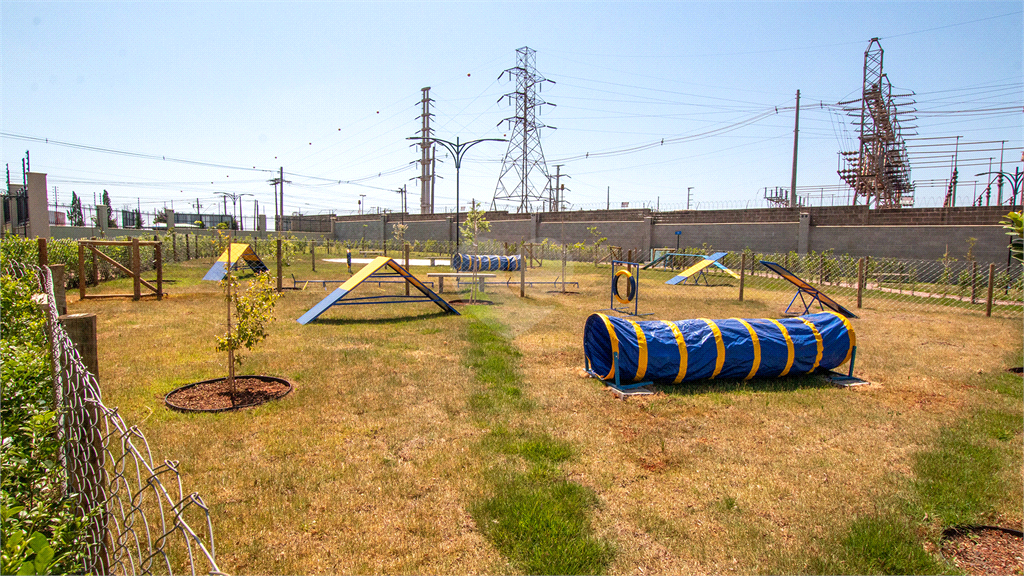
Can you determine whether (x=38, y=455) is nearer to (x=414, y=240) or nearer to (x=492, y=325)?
(x=492, y=325)

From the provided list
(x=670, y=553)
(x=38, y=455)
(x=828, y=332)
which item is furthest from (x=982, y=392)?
(x=38, y=455)

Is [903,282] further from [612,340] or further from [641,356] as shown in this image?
[612,340]

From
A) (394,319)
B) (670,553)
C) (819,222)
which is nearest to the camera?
(670,553)

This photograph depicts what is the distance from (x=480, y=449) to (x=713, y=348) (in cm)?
388

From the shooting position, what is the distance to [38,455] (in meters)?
2.64

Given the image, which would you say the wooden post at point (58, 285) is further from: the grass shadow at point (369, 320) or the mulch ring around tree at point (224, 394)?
the grass shadow at point (369, 320)

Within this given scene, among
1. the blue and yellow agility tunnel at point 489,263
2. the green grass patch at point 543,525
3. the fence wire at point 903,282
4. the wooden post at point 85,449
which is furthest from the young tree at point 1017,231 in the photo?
the blue and yellow agility tunnel at point 489,263

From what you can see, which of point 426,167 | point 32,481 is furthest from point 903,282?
point 426,167

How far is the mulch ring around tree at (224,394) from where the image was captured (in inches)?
249

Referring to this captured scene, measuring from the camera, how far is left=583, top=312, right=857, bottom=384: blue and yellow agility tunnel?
7.38 metres

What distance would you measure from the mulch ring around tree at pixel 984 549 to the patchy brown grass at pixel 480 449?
280 millimetres

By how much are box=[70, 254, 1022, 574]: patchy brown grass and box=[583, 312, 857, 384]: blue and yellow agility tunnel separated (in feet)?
0.86

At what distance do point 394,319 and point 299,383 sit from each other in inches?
222

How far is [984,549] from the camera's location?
12.4 feet
